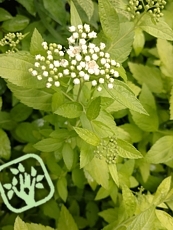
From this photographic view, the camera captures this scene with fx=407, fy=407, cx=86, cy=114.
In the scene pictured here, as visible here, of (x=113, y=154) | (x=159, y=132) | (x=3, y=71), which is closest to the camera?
(x=3, y=71)

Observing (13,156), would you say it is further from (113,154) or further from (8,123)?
(113,154)

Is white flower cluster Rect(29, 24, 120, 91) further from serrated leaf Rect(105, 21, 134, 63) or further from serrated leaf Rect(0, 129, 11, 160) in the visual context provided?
serrated leaf Rect(0, 129, 11, 160)

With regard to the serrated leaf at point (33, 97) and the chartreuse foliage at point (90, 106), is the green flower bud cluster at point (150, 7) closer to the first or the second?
the chartreuse foliage at point (90, 106)

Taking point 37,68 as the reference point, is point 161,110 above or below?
below

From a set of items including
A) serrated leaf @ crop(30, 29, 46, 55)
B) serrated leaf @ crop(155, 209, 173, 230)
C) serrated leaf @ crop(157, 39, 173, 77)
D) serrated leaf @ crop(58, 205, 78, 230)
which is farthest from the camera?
serrated leaf @ crop(157, 39, 173, 77)

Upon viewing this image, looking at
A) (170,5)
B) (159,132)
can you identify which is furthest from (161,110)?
(170,5)

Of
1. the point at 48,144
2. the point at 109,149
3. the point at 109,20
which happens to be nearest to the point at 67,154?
the point at 48,144

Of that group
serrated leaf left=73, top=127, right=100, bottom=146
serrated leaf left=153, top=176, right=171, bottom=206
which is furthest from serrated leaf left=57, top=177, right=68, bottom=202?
serrated leaf left=73, top=127, right=100, bottom=146

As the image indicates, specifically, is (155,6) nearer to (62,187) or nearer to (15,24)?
(15,24)
